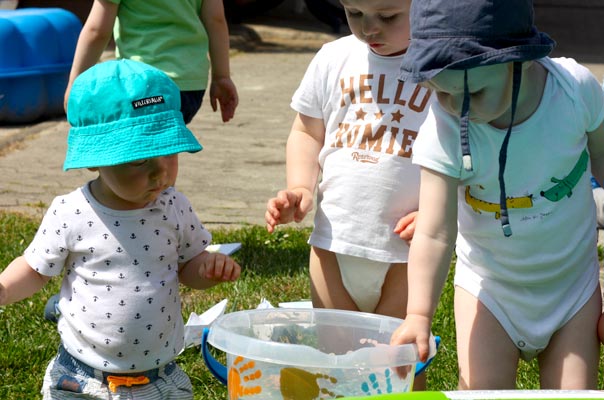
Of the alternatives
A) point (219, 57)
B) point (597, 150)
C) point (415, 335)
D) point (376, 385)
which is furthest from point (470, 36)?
point (219, 57)

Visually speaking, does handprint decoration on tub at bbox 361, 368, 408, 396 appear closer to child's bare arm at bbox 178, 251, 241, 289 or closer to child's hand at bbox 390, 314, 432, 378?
child's hand at bbox 390, 314, 432, 378

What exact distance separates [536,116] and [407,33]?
0.55 metres

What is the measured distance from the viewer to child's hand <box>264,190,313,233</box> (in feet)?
Answer: 9.97

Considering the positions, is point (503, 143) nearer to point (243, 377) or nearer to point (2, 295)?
point (243, 377)

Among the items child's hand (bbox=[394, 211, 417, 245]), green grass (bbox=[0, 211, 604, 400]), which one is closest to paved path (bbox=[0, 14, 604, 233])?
green grass (bbox=[0, 211, 604, 400])

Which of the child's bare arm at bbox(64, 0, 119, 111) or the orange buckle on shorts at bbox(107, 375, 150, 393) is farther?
the child's bare arm at bbox(64, 0, 119, 111)

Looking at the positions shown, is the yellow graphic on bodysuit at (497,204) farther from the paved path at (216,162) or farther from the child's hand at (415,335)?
the paved path at (216,162)

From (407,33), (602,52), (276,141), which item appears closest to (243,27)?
(602,52)

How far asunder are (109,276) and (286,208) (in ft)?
1.84

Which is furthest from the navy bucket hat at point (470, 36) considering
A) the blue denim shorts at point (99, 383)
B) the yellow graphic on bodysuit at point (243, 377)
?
the blue denim shorts at point (99, 383)

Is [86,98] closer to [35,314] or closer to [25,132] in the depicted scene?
[35,314]

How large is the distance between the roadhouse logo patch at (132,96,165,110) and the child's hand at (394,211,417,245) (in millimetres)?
796

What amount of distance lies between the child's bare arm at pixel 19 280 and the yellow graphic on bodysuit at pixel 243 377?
663 millimetres

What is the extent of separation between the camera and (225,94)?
4.71 m
